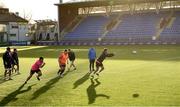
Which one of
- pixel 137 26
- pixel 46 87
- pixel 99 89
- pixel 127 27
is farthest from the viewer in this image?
pixel 127 27

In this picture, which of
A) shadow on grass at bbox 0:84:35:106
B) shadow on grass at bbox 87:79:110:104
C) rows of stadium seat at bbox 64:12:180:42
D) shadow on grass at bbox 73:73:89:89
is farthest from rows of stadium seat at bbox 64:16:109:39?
shadow on grass at bbox 0:84:35:106

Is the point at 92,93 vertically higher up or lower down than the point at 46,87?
higher up

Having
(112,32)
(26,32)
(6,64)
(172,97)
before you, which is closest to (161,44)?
(112,32)

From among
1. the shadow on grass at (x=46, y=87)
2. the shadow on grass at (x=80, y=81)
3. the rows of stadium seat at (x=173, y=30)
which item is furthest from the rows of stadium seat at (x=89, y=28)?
the shadow on grass at (x=46, y=87)

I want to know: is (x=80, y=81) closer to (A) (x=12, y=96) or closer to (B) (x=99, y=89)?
(B) (x=99, y=89)

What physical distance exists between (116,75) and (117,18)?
151 feet

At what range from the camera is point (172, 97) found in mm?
15992

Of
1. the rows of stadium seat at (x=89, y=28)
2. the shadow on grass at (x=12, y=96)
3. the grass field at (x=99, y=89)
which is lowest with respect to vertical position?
the shadow on grass at (x=12, y=96)

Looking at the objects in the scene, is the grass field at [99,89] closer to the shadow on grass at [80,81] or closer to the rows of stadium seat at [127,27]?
the shadow on grass at [80,81]

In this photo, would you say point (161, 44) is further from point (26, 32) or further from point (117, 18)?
point (26, 32)

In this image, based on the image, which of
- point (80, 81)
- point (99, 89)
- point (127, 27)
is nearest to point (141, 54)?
point (80, 81)

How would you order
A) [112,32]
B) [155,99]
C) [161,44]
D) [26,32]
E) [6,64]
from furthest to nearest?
[26,32]
[112,32]
[161,44]
[6,64]
[155,99]

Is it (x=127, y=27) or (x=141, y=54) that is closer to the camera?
(x=141, y=54)

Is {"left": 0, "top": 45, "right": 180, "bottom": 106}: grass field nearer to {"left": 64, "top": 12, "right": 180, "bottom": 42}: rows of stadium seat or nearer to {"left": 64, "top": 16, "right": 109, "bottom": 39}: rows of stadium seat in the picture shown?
{"left": 64, "top": 12, "right": 180, "bottom": 42}: rows of stadium seat
